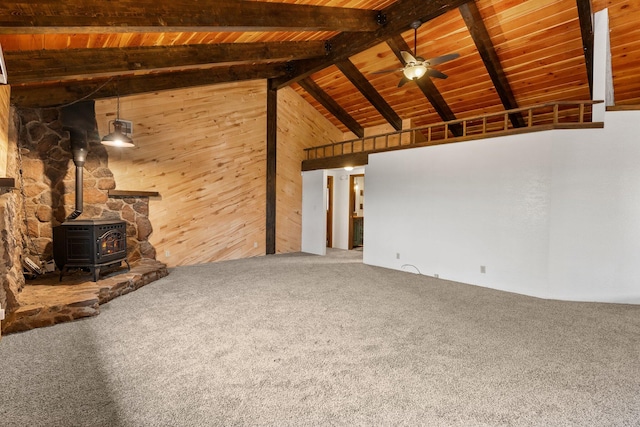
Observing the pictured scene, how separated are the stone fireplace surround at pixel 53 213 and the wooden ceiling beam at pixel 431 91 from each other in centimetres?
541

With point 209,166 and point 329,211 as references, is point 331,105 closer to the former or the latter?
point 329,211

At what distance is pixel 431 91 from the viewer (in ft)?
23.5

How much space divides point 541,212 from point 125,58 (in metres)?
6.35

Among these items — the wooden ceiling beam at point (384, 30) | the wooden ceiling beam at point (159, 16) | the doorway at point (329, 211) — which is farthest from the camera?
the doorway at point (329, 211)

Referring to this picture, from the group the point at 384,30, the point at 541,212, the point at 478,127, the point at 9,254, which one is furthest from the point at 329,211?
the point at 9,254

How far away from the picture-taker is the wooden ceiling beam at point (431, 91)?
20.3ft

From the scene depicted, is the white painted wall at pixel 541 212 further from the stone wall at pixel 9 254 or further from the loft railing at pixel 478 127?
the stone wall at pixel 9 254

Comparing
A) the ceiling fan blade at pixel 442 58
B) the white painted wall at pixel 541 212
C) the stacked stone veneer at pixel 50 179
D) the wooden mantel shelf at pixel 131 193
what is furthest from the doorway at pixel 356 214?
the stacked stone veneer at pixel 50 179

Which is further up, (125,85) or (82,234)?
(125,85)

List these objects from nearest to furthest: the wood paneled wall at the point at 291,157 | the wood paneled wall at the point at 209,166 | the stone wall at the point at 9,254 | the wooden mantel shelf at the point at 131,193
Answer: the stone wall at the point at 9,254, the wooden mantel shelf at the point at 131,193, the wood paneled wall at the point at 209,166, the wood paneled wall at the point at 291,157

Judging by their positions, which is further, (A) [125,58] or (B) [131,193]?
(B) [131,193]

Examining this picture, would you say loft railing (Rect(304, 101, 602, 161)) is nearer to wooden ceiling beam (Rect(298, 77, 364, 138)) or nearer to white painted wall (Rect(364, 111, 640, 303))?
white painted wall (Rect(364, 111, 640, 303))

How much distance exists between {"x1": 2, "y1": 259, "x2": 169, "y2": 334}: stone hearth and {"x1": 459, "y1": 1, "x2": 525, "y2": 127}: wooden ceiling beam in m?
6.53

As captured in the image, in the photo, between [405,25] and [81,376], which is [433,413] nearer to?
[81,376]
